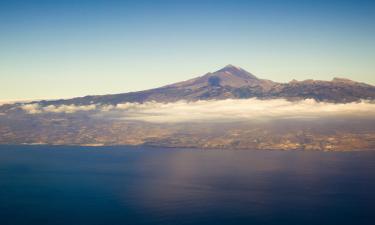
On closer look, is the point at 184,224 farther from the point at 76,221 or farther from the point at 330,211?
the point at 330,211

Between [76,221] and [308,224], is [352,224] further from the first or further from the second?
[76,221]

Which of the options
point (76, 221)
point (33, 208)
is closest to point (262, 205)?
point (76, 221)

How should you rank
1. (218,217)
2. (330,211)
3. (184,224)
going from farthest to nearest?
(330,211), (218,217), (184,224)

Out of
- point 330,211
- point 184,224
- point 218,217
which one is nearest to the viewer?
point 184,224

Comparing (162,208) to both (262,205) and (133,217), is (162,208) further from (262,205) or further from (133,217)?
(262,205)

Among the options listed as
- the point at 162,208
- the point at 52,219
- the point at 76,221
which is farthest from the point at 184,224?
the point at 52,219

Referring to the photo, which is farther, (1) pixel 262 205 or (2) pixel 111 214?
(1) pixel 262 205

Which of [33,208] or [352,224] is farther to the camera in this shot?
[33,208]
